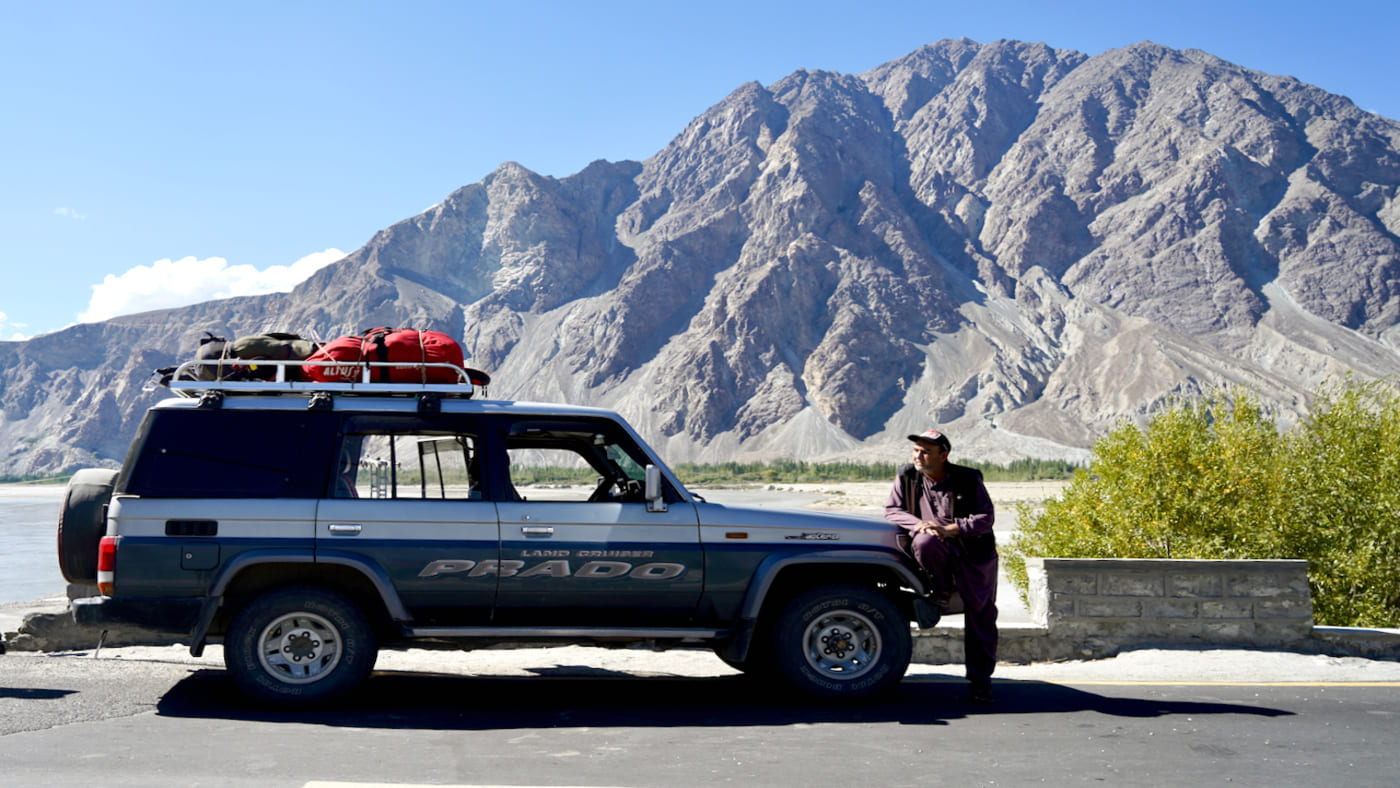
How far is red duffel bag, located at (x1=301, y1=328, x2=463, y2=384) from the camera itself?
7.50 meters

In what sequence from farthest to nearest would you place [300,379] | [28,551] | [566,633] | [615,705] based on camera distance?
[28,551] → [300,379] → [615,705] → [566,633]

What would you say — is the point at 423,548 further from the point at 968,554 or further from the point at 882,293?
the point at 882,293

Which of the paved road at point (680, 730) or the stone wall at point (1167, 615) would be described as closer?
the paved road at point (680, 730)

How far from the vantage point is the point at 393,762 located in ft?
18.8

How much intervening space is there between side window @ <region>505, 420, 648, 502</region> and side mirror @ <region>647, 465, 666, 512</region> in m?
0.17

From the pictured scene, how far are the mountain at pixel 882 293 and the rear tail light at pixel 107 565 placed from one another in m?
121

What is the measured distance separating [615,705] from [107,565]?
3.51 metres

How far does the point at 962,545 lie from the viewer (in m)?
7.59

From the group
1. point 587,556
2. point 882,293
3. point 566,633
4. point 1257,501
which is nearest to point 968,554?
point 587,556

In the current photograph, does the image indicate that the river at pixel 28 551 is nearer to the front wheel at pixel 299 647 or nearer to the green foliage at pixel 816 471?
the front wheel at pixel 299 647

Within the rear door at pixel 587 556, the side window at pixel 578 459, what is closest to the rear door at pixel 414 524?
→ the rear door at pixel 587 556

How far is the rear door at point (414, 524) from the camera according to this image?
7.13m

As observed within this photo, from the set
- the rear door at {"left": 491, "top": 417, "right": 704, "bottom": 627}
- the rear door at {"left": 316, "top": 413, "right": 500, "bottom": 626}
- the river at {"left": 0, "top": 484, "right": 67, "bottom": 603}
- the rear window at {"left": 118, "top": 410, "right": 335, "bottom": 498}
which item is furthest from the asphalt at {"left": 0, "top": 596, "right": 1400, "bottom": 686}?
the river at {"left": 0, "top": 484, "right": 67, "bottom": 603}

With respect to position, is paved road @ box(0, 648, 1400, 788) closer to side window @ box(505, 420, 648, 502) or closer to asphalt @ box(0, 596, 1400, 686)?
asphalt @ box(0, 596, 1400, 686)
